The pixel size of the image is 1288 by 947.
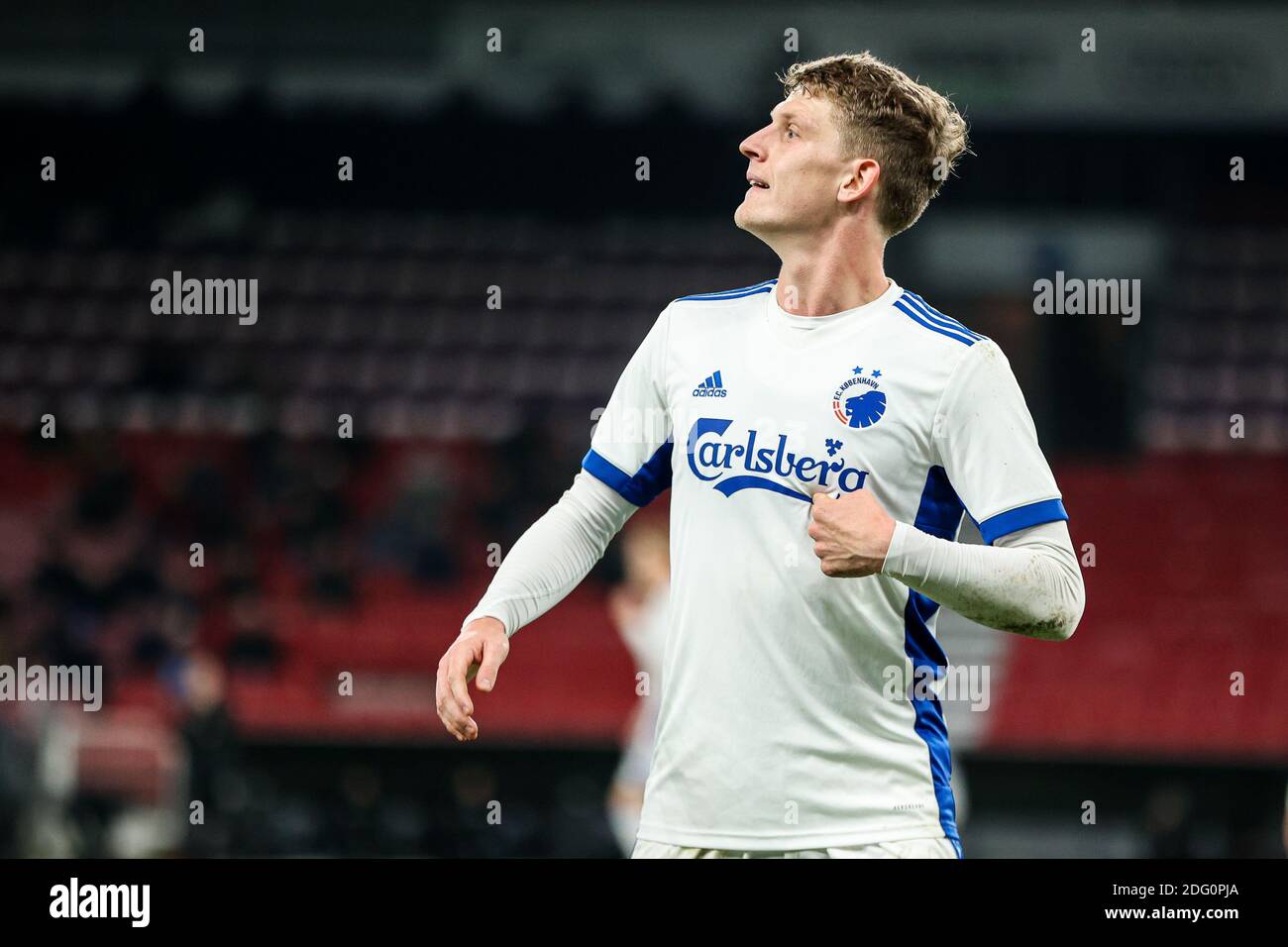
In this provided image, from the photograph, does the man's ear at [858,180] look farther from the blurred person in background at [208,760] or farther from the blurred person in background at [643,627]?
the blurred person in background at [208,760]

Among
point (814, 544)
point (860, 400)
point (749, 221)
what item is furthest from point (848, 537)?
point (749, 221)

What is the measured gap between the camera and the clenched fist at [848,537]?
2812 mm

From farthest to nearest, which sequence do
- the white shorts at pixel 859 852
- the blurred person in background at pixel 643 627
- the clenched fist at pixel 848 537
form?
the blurred person in background at pixel 643 627 → the white shorts at pixel 859 852 → the clenched fist at pixel 848 537

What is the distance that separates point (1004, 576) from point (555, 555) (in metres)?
0.86

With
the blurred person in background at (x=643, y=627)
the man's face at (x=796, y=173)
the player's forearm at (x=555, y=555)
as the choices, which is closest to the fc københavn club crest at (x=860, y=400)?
the man's face at (x=796, y=173)

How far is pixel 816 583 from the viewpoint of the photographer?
119 inches

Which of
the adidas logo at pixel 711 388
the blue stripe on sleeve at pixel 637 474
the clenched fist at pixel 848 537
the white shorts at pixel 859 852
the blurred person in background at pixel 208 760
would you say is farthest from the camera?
the blurred person in background at pixel 208 760

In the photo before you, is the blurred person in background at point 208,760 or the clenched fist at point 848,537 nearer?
the clenched fist at point 848,537

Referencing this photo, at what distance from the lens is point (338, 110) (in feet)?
51.3

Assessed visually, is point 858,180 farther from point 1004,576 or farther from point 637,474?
point 1004,576

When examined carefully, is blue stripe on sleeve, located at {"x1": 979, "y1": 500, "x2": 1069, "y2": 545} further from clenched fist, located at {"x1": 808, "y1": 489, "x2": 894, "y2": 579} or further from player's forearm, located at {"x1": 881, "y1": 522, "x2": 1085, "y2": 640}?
clenched fist, located at {"x1": 808, "y1": 489, "x2": 894, "y2": 579}

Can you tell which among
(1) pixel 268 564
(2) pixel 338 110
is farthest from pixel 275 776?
(2) pixel 338 110

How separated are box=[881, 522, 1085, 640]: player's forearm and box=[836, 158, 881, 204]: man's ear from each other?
0.71 metres
